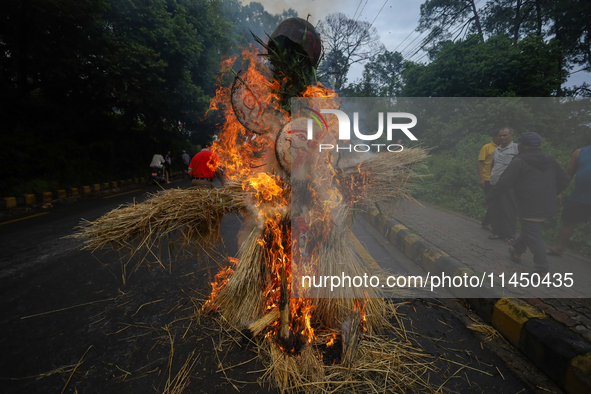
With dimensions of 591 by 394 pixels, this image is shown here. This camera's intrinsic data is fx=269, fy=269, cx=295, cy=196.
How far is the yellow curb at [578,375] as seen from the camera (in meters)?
1.71

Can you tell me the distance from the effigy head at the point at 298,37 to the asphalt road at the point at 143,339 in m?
1.89

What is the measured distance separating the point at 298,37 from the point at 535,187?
342 centimetres

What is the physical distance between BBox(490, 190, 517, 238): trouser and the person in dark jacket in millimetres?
1036

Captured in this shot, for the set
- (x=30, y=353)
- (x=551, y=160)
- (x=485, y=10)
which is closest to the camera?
(x=30, y=353)

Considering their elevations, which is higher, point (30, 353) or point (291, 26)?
point (291, 26)

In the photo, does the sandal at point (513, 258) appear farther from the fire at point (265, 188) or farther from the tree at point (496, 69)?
the tree at point (496, 69)

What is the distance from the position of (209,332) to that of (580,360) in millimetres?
2689

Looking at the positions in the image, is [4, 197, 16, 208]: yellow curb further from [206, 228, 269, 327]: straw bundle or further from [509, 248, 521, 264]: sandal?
[509, 248, 521, 264]: sandal

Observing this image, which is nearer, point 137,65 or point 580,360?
point 580,360

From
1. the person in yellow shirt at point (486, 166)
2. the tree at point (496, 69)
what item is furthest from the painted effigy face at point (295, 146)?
the tree at point (496, 69)

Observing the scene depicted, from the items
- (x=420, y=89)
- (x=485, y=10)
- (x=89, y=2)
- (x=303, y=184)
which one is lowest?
(x=303, y=184)

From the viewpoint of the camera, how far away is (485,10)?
15031 millimetres

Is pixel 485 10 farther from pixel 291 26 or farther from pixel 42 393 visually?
pixel 42 393

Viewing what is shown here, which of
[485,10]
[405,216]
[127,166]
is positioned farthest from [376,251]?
[485,10]
